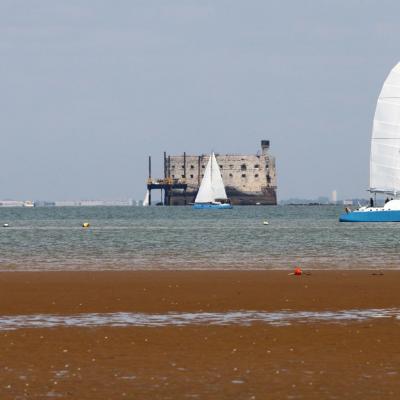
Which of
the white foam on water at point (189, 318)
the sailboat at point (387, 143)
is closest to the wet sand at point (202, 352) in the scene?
the white foam on water at point (189, 318)

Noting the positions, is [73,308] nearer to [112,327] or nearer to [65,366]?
[112,327]

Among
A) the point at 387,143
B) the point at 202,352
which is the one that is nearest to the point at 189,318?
the point at 202,352

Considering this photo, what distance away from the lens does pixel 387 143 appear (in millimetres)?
108375

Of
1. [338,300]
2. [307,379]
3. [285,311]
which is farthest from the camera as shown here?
[338,300]

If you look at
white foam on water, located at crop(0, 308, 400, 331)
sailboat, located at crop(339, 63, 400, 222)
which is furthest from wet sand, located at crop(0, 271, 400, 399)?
sailboat, located at crop(339, 63, 400, 222)

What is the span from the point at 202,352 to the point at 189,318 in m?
4.71

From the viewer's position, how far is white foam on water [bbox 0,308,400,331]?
68.3 ft

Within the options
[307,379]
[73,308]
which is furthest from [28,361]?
[73,308]

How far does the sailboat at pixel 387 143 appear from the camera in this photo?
108 m

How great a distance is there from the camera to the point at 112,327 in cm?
2023

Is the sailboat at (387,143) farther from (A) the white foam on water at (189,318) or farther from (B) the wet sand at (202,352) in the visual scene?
(A) the white foam on water at (189,318)

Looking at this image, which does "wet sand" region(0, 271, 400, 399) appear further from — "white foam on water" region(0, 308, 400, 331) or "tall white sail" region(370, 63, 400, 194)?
"tall white sail" region(370, 63, 400, 194)

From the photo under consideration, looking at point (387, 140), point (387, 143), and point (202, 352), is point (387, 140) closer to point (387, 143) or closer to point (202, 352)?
point (387, 143)

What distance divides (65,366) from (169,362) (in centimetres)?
162
